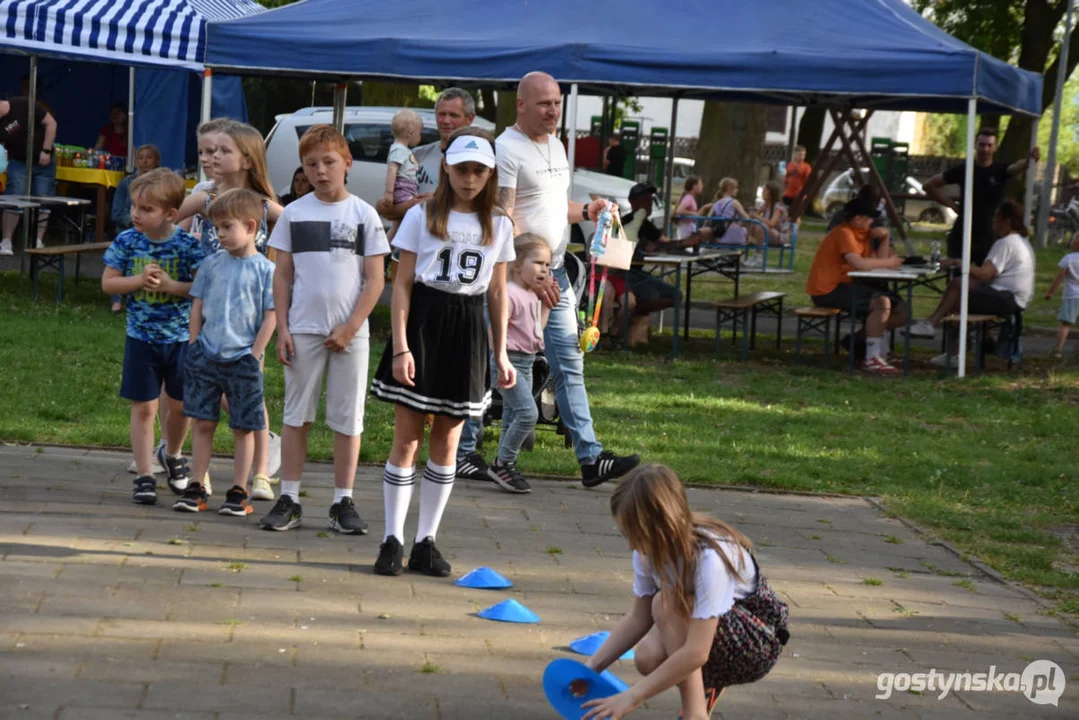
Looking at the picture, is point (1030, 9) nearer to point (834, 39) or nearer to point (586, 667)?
point (834, 39)

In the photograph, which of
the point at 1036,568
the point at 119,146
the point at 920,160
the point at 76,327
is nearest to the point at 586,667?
the point at 1036,568

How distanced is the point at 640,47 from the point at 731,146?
1723cm

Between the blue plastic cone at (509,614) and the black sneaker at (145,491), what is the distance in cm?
199

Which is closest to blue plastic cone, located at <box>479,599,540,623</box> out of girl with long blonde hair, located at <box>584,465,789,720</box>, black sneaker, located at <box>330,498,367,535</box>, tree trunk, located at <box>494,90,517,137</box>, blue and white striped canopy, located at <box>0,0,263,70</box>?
girl with long blonde hair, located at <box>584,465,789,720</box>

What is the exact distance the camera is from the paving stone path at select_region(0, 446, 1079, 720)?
4.14 meters

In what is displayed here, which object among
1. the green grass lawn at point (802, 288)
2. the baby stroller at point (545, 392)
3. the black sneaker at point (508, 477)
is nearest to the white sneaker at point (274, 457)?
the black sneaker at point (508, 477)

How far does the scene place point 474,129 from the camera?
5.67 m

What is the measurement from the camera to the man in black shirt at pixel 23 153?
17.6 m

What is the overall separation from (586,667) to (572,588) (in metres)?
1.69

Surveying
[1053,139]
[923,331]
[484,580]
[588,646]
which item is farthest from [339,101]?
[1053,139]

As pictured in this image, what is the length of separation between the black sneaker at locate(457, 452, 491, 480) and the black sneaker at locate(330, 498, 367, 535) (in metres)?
1.47

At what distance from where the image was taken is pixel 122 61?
44.4 feet

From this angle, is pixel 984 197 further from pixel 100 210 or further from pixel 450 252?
pixel 100 210

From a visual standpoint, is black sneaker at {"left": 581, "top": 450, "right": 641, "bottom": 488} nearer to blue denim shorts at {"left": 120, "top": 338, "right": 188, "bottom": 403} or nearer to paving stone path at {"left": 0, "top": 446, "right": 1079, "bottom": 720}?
paving stone path at {"left": 0, "top": 446, "right": 1079, "bottom": 720}
